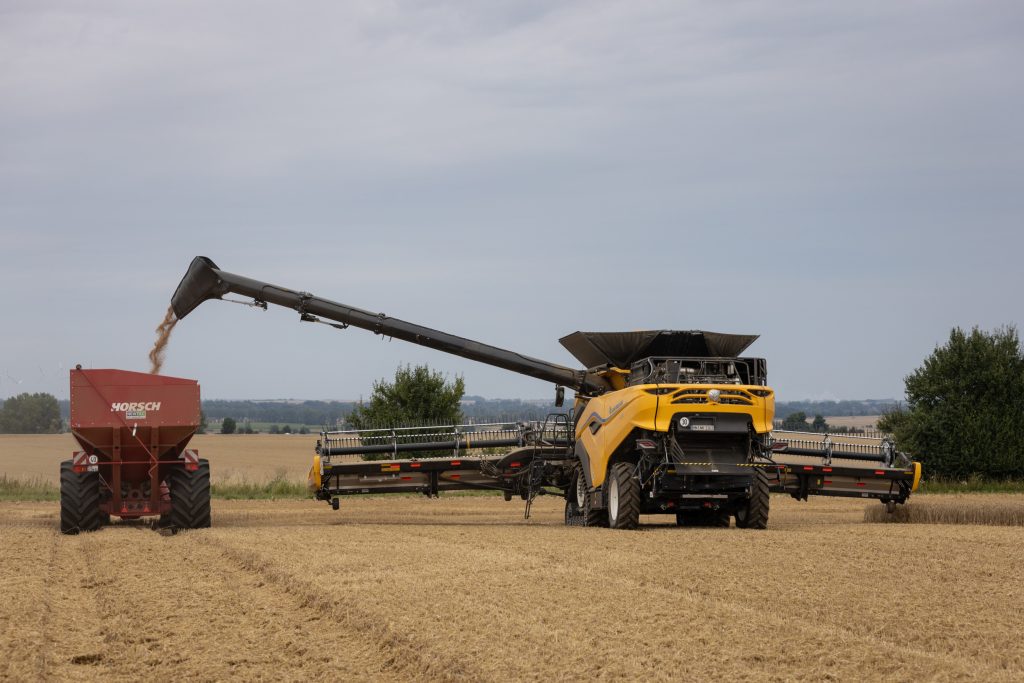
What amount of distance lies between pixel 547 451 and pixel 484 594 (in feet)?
38.7

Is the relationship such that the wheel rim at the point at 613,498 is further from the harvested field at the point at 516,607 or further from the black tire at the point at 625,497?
the harvested field at the point at 516,607

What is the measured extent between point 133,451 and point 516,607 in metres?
12.0

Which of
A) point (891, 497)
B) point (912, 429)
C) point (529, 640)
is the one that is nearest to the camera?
point (529, 640)

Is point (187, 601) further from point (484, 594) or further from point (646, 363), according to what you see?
point (646, 363)

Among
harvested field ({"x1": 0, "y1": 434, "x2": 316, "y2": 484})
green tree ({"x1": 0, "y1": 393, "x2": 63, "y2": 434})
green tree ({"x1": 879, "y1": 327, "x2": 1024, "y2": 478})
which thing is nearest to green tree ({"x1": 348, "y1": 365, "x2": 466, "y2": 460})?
harvested field ({"x1": 0, "y1": 434, "x2": 316, "y2": 484})

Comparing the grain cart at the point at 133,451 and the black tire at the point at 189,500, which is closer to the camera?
the grain cart at the point at 133,451

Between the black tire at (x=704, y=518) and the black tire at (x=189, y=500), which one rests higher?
the black tire at (x=189, y=500)

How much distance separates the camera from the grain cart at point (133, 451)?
20.8m

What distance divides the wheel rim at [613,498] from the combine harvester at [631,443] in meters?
0.05

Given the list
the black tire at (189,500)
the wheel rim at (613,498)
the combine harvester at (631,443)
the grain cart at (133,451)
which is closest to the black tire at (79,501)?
the grain cart at (133,451)

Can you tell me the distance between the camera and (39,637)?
1027 centimetres

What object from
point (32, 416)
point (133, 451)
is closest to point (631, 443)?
point (133, 451)

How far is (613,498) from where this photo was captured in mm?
20469

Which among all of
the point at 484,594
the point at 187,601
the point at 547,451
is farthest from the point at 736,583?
the point at 547,451
